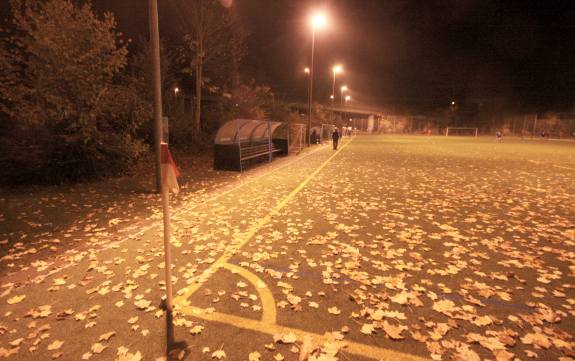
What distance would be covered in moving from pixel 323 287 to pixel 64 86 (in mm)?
9939

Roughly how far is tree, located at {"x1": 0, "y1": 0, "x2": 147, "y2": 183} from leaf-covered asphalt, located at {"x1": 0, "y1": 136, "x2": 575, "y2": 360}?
16.2ft

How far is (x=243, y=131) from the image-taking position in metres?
15.6

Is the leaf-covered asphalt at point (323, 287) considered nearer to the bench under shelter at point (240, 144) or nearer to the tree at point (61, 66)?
the tree at point (61, 66)

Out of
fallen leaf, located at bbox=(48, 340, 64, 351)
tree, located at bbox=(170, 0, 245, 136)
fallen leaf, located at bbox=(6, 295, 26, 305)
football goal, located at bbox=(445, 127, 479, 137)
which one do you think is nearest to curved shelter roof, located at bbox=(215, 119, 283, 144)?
tree, located at bbox=(170, 0, 245, 136)

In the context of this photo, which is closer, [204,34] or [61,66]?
[61,66]

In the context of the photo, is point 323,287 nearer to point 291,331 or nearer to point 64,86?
point 291,331

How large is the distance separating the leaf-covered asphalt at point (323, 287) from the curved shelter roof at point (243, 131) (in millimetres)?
6506

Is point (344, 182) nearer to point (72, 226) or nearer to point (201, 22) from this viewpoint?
point (72, 226)

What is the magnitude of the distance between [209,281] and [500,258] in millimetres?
4413

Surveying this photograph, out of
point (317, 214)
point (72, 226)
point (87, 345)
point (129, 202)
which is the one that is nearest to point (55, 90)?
point (129, 202)

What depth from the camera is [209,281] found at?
437 centimetres

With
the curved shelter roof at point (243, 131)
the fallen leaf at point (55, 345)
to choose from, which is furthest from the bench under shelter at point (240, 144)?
the fallen leaf at point (55, 345)

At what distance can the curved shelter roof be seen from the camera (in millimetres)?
13792

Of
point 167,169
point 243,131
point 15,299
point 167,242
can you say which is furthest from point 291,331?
point 243,131
